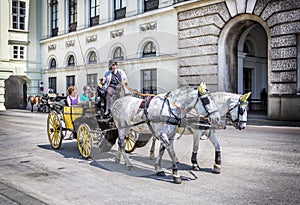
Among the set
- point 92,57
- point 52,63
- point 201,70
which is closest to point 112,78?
point 201,70

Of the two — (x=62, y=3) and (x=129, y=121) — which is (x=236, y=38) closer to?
(x=129, y=121)

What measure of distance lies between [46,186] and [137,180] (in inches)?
62.1

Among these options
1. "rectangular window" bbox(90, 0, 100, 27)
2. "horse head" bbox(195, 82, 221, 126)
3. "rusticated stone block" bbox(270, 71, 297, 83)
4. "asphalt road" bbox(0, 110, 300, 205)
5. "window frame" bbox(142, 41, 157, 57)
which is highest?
"rectangular window" bbox(90, 0, 100, 27)

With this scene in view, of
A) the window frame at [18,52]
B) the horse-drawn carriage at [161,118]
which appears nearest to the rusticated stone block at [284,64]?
the horse-drawn carriage at [161,118]

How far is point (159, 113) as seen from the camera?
6258 millimetres

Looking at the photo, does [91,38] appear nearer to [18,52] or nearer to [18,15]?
[18,52]

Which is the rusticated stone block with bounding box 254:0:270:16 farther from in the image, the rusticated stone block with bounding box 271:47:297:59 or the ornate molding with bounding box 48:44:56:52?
the ornate molding with bounding box 48:44:56:52

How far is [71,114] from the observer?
8922 mm

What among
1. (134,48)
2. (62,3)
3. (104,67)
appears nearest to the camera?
(134,48)

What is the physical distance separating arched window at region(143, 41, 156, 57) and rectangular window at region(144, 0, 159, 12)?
2.33 m

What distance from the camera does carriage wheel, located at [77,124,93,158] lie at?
312 inches

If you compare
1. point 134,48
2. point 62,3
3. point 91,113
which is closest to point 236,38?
point 134,48

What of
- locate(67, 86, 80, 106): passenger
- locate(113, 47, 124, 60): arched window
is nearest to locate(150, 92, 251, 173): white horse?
locate(67, 86, 80, 106): passenger

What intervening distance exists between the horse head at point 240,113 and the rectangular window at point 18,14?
102 feet
